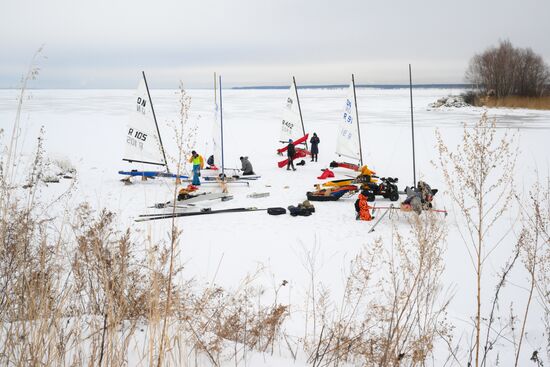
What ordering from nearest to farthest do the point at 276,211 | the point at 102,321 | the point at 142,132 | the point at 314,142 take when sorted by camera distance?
the point at 102,321 → the point at 276,211 → the point at 142,132 → the point at 314,142

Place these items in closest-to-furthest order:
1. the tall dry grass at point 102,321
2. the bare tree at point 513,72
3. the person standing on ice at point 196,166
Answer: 1. the tall dry grass at point 102,321
2. the person standing on ice at point 196,166
3. the bare tree at point 513,72

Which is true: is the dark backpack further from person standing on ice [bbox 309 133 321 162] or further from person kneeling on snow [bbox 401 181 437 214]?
person standing on ice [bbox 309 133 321 162]

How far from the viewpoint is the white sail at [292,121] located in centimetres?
1742

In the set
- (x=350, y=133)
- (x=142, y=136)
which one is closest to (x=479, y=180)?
(x=350, y=133)

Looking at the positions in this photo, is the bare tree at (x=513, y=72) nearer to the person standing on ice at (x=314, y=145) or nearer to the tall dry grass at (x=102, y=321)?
the person standing on ice at (x=314, y=145)

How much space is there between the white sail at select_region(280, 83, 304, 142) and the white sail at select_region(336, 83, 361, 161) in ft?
11.9

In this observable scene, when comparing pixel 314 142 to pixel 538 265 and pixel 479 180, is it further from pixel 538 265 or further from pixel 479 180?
pixel 479 180

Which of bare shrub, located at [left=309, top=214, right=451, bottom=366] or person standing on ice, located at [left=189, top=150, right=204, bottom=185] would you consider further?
person standing on ice, located at [left=189, top=150, right=204, bottom=185]

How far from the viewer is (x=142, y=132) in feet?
Result: 40.4

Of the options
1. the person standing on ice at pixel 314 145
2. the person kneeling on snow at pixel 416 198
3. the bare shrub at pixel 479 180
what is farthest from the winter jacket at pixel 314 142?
the person kneeling on snow at pixel 416 198

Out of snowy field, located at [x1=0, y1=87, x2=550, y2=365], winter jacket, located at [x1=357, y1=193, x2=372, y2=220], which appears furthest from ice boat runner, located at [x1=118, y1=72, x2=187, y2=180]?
winter jacket, located at [x1=357, y1=193, x2=372, y2=220]

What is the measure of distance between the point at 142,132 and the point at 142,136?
0.46ft

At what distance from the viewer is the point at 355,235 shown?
311 inches

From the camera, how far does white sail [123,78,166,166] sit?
12023 millimetres
